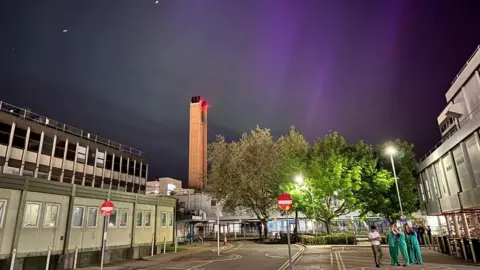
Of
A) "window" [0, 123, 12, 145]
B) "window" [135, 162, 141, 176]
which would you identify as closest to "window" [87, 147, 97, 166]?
"window" [135, 162, 141, 176]

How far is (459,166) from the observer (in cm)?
1714

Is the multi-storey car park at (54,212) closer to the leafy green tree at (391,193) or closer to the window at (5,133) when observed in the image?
the window at (5,133)

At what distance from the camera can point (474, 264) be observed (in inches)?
588

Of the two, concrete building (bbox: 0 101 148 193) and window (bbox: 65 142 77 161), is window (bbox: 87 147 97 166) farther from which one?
window (bbox: 65 142 77 161)

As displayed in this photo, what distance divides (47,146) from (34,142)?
1.85m

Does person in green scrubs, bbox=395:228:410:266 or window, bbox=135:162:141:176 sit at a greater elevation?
window, bbox=135:162:141:176

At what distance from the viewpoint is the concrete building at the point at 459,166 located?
1517 centimetres

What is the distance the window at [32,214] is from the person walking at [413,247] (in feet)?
61.4

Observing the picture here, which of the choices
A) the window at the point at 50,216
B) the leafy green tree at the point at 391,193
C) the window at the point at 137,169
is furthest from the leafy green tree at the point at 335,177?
the window at the point at 137,169

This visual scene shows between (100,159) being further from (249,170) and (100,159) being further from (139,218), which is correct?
(139,218)

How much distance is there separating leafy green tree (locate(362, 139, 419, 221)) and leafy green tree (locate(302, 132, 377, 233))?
5.16 feet

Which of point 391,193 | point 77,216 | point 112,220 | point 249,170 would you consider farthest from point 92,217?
point 391,193

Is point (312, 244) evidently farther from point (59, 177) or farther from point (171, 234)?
point (59, 177)

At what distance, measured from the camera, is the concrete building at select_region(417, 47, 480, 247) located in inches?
597
